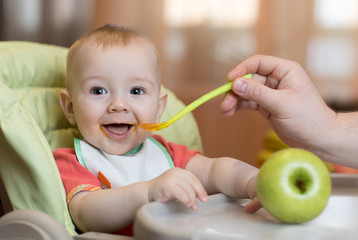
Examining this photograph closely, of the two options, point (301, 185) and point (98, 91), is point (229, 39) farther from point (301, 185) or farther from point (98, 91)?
point (301, 185)

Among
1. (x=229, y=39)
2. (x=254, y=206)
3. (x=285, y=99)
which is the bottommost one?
(x=229, y=39)

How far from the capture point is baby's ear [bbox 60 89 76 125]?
1.12m

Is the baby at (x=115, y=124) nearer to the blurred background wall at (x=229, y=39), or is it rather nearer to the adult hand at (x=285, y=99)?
the adult hand at (x=285, y=99)

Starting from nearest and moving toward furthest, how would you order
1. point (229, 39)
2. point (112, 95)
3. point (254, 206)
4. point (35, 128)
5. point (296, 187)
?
point (296, 187)
point (254, 206)
point (35, 128)
point (112, 95)
point (229, 39)

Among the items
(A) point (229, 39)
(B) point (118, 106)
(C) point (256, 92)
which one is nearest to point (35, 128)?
(B) point (118, 106)

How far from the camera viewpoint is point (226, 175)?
0.99 metres

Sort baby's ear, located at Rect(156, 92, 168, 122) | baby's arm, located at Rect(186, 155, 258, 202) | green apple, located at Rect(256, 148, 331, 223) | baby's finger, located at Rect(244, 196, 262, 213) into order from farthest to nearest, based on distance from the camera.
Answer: baby's ear, located at Rect(156, 92, 168, 122), baby's arm, located at Rect(186, 155, 258, 202), baby's finger, located at Rect(244, 196, 262, 213), green apple, located at Rect(256, 148, 331, 223)

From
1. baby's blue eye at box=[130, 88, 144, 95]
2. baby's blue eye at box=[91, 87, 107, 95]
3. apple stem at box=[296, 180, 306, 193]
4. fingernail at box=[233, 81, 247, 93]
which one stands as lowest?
apple stem at box=[296, 180, 306, 193]

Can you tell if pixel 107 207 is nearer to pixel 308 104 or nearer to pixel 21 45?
pixel 308 104

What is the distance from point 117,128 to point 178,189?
330 mm

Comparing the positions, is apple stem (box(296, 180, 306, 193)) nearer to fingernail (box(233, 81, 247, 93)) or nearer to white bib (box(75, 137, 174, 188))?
fingernail (box(233, 81, 247, 93))

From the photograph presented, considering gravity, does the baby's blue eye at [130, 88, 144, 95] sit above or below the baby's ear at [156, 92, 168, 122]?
above

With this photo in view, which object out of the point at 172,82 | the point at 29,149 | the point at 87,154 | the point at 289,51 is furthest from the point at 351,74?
the point at 29,149

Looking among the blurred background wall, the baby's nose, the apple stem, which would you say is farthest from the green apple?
the blurred background wall
